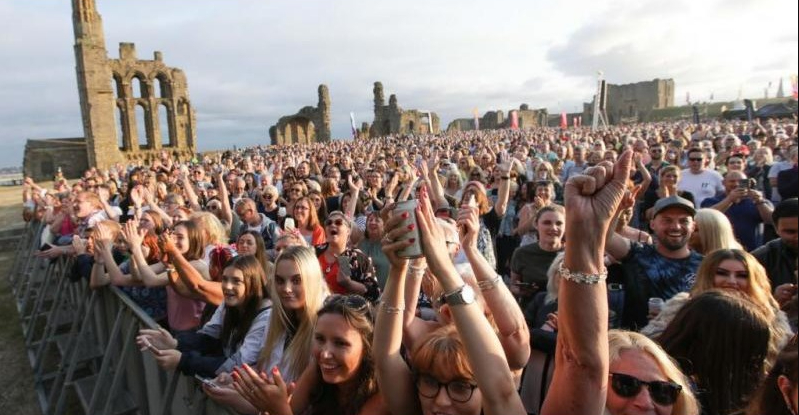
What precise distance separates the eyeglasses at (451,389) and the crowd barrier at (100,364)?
3.76 feet

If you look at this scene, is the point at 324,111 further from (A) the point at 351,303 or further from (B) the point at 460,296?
(B) the point at 460,296

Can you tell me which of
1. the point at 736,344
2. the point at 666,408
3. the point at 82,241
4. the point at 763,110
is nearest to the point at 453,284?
the point at 666,408

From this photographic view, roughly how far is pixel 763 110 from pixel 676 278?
33.8m

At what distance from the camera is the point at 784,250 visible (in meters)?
3.49

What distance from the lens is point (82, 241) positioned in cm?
546

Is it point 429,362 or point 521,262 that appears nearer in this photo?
point 429,362

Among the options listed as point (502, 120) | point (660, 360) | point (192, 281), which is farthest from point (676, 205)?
point (502, 120)

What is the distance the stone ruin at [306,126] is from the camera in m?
42.7

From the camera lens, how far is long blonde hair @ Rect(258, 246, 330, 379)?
109 inches

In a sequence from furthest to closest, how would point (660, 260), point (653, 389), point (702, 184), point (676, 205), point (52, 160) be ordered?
point (52, 160), point (702, 184), point (676, 205), point (660, 260), point (653, 389)

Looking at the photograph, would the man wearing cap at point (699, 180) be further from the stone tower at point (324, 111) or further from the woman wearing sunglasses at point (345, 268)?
the stone tower at point (324, 111)

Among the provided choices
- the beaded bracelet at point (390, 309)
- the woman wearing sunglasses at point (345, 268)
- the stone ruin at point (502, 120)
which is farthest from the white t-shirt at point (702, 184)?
the stone ruin at point (502, 120)

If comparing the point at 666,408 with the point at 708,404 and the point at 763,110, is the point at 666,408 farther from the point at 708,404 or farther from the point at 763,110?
the point at 763,110

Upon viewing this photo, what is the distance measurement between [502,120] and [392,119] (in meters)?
15.7
